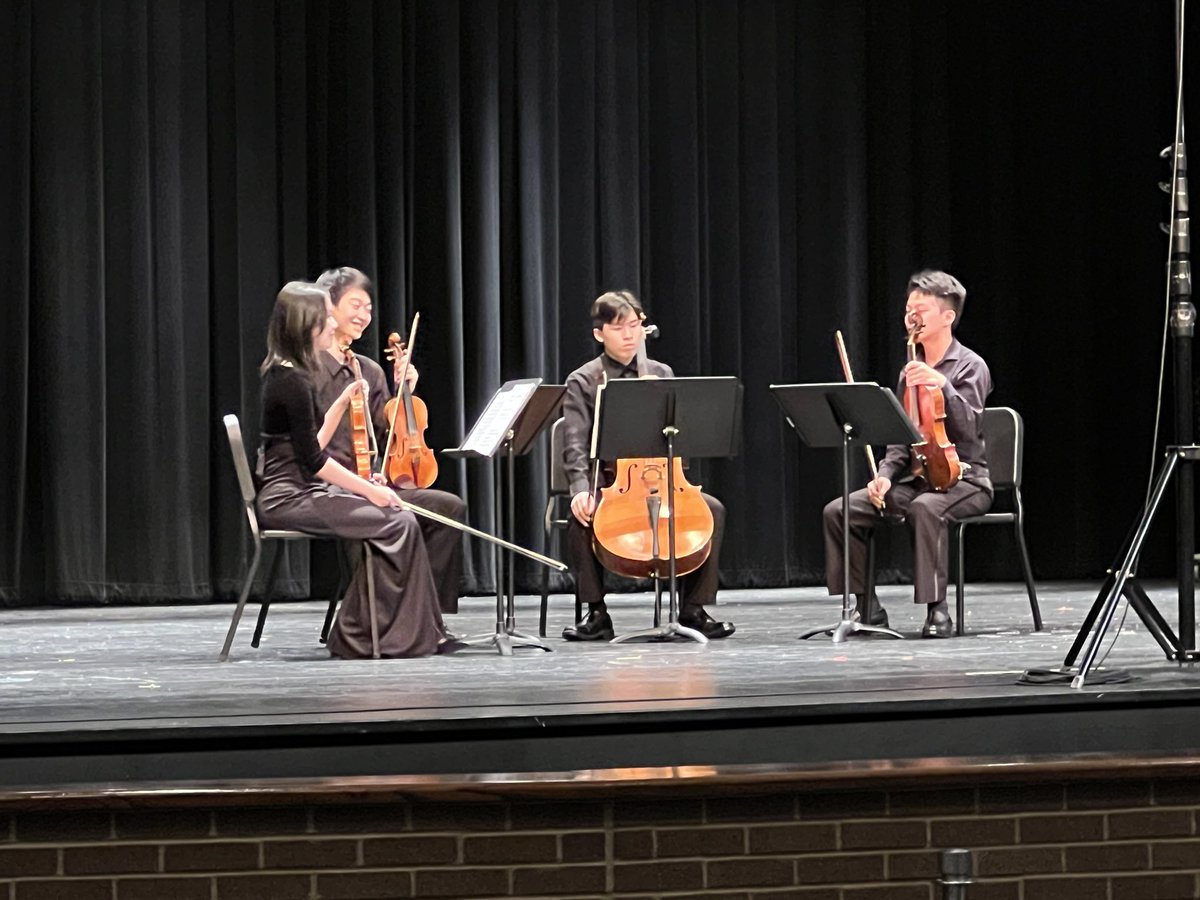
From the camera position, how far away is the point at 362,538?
475cm

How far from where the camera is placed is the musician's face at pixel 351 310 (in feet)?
18.2

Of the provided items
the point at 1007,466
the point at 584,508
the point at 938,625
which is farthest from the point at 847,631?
the point at 1007,466

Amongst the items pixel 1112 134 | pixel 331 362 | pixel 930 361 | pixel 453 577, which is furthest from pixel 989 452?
pixel 1112 134

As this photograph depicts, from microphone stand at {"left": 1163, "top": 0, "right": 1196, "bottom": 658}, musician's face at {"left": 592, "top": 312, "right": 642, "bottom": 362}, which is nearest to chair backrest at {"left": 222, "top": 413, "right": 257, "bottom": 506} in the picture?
musician's face at {"left": 592, "top": 312, "right": 642, "bottom": 362}

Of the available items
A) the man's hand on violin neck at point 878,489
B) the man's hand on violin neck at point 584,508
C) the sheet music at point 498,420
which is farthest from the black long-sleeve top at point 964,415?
the sheet music at point 498,420

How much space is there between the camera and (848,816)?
2.70 metres

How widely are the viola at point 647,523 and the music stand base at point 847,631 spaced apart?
43 centimetres

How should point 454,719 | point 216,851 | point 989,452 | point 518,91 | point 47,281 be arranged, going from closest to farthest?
point 216,851, point 454,719, point 989,452, point 47,281, point 518,91

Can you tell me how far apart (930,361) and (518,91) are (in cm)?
294

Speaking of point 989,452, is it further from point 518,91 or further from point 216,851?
point 216,851

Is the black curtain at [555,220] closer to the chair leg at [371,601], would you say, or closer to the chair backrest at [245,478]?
the chair backrest at [245,478]

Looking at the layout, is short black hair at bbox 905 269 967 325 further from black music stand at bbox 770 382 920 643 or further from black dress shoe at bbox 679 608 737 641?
black dress shoe at bbox 679 608 737 641

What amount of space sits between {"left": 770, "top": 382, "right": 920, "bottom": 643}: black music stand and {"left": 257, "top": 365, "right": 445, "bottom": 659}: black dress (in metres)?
1.23

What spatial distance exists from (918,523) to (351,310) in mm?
1952
